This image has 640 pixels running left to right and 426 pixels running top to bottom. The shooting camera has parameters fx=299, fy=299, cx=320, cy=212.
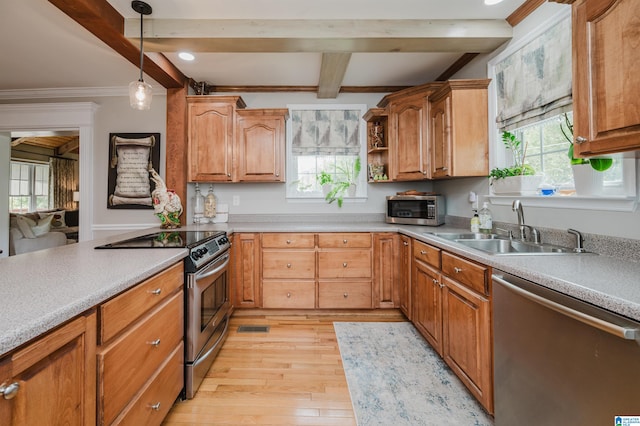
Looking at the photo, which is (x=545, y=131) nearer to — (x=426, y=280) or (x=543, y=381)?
(x=426, y=280)

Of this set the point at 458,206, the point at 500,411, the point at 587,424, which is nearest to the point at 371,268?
the point at 458,206

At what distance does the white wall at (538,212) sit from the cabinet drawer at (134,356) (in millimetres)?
2305

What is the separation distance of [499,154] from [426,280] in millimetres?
1209

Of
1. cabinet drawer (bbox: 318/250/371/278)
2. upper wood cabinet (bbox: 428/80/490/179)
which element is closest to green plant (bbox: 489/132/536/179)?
upper wood cabinet (bbox: 428/80/490/179)

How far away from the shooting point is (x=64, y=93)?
355 cm

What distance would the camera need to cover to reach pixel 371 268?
3.01 meters

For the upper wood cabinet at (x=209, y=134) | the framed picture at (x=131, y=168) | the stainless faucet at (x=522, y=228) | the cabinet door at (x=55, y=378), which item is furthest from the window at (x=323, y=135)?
the cabinet door at (x=55, y=378)

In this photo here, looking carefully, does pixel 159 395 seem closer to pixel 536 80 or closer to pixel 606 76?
pixel 606 76

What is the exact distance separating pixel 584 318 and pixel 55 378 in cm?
164

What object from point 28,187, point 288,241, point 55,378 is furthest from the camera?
point 28,187

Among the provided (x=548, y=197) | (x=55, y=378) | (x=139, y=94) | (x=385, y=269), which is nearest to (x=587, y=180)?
(x=548, y=197)

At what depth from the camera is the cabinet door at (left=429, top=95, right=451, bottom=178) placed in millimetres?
2617

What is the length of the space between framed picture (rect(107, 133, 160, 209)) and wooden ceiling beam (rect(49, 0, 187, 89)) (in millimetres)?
908

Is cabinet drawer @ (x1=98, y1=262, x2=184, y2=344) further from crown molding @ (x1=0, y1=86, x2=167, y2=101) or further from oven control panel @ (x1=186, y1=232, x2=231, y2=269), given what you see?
crown molding @ (x1=0, y1=86, x2=167, y2=101)
